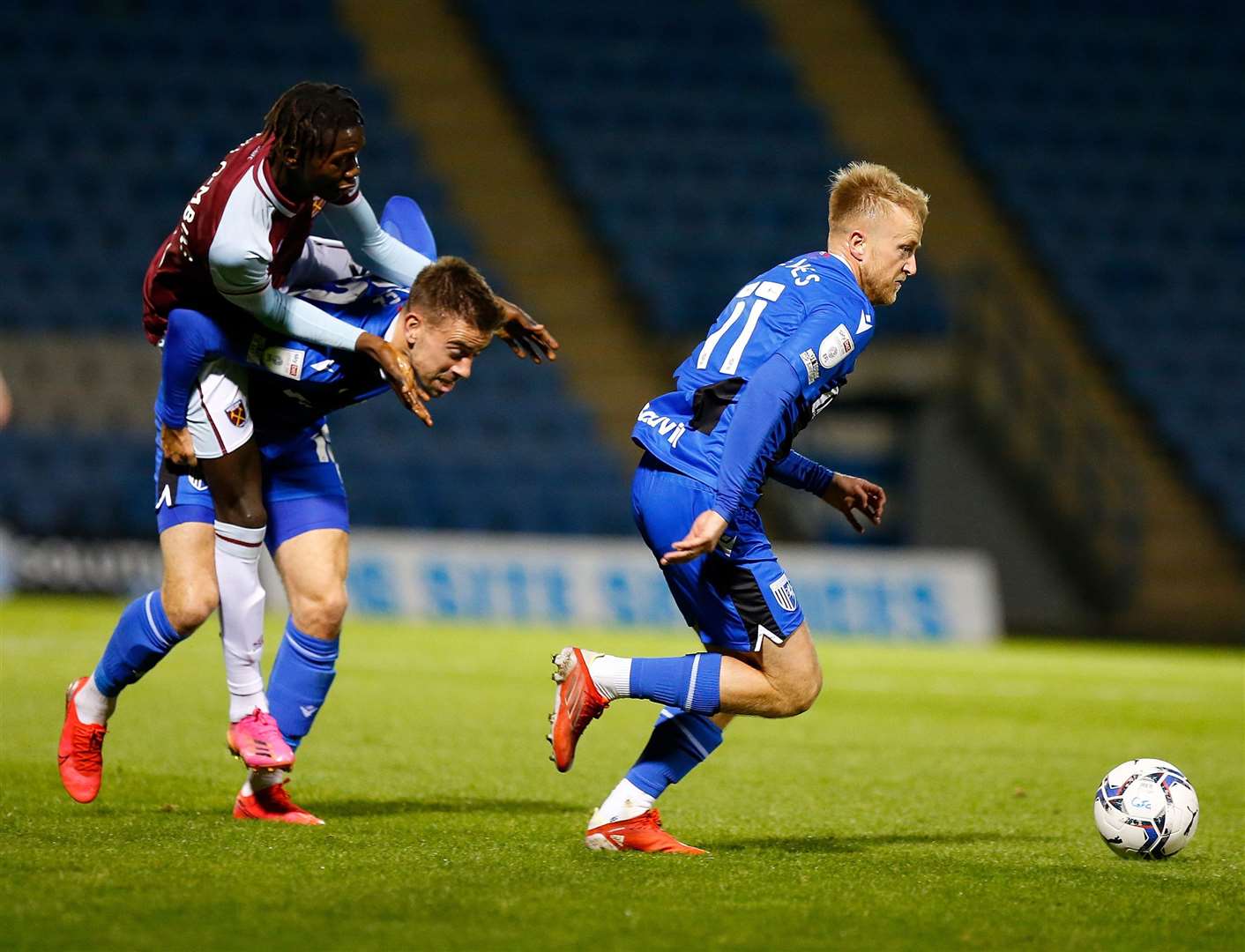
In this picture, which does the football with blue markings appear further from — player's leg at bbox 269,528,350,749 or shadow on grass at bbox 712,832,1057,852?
player's leg at bbox 269,528,350,749

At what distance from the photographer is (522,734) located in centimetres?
816

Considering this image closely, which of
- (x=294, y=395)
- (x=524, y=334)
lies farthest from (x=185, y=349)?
(x=524, y=334)

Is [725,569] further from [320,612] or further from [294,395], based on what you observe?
[294,395]

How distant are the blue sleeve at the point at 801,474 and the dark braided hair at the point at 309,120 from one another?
1609 millimetres

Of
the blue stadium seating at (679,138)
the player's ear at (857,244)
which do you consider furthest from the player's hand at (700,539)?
the blue stadium seating at (679,138)

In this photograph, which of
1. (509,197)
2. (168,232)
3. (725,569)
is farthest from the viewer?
(509,197)

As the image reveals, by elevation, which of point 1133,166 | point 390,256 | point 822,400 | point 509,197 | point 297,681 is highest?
point 1133,166

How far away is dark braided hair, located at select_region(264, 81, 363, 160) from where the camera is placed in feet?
16.0

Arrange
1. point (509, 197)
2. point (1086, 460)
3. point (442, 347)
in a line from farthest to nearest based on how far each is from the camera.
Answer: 1. point (509, 197)
2. point (1086, 460)
3. point (442, 347)

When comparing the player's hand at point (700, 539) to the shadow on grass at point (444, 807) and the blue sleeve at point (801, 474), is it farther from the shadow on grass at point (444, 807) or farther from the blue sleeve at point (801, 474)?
the shadow on grass at point (444, 807)

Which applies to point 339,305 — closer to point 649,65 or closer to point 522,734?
point 522,734

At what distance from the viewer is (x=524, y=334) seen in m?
5.44

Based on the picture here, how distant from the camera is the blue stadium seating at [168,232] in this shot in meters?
18.0

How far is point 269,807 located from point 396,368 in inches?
55.8
